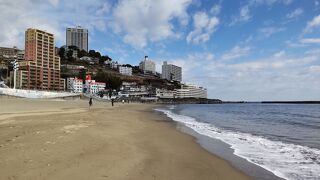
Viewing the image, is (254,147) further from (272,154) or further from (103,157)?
(103,157)

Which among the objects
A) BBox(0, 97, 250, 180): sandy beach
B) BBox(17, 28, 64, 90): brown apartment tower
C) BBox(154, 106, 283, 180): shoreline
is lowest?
BBox(154, 106, 283, 180): shoreline

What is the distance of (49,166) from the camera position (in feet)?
23.2

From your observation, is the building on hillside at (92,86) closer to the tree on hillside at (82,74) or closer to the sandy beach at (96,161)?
the tree on hillside at (82,74)

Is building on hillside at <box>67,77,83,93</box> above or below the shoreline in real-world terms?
above

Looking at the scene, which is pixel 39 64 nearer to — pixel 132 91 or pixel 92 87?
pixel 92 87

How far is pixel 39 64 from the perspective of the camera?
129 metres

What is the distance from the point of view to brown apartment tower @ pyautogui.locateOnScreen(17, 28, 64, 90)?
4617 inches

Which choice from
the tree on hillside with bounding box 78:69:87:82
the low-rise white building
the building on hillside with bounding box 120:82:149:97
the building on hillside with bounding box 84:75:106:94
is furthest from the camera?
the building on hillside with bounding box 120:82:149:97

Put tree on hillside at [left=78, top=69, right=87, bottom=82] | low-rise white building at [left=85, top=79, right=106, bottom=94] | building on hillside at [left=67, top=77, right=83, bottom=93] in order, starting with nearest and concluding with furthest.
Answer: building on hillside at [left=67, top=77, right=83, bottom=93], low-rise white building at [left=85, top=79, right=106, bottom=94], tree on hillside at [left=78, top=69, right=87, bottom=82]

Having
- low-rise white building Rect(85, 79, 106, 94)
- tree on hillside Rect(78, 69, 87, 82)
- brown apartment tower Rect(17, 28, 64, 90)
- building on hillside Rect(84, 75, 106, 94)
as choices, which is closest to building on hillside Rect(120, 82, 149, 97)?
low-rise white building Rect(85, 79, 106, 94)

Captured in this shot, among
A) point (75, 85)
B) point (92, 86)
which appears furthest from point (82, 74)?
point (75, 85)

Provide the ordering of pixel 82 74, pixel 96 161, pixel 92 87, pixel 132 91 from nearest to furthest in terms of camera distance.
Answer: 1. pixel 96 161
2. pixel 92 87
3. pixel 82 74
4. pixel 132 91

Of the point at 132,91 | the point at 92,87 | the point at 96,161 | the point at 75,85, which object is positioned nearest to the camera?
the point at 96,161

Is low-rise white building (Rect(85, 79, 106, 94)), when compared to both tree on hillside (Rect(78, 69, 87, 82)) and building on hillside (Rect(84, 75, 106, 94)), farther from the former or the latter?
tree on hillside (Rect(78, 69, 87, 82))
